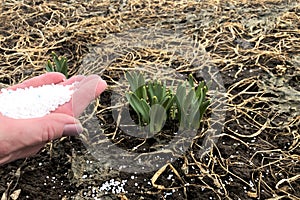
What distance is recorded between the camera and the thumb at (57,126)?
1776mm

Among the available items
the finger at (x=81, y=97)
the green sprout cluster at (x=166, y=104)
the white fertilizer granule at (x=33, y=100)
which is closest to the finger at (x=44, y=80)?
the white fertilizer granule at (x=33, y=100)

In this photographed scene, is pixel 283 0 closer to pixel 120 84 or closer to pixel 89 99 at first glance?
pixel 120 84

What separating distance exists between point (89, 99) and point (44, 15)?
157 centimetres

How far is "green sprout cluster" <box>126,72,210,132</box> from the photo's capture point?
1987mm

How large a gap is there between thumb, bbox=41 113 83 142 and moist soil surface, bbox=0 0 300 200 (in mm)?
230

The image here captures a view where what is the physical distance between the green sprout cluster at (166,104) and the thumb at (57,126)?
0.96 ft

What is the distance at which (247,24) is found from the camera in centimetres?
309

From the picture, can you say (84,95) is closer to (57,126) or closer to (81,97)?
(81,97)

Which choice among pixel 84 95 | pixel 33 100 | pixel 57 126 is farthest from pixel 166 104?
pixel 33 100

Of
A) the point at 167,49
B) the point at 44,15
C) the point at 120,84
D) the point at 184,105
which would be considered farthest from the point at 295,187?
the point at 44,15

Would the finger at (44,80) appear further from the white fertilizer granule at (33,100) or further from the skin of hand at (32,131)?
the skin of hand at (32,131)

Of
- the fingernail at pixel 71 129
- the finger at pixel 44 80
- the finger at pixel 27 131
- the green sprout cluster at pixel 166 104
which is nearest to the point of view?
the finger at pixel 27 131

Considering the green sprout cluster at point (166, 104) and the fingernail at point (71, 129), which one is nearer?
the fingernail at point (71, 129)

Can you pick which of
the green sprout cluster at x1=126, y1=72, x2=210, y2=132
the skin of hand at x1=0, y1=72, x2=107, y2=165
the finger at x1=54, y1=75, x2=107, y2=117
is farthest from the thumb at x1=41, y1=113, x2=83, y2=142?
the green sprout cluster at x1=126, y1=72, x2=210, y2=132
